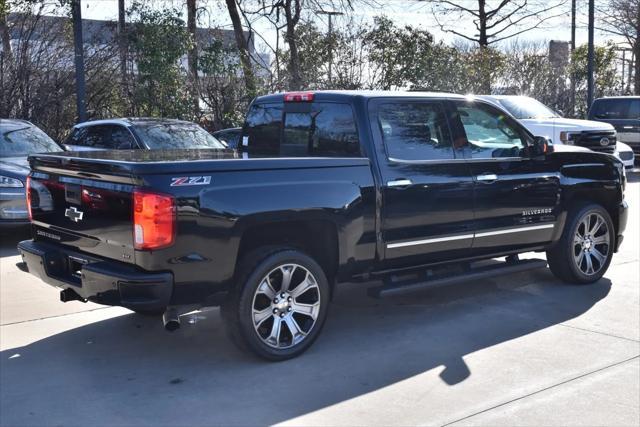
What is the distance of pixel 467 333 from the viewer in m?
5.76

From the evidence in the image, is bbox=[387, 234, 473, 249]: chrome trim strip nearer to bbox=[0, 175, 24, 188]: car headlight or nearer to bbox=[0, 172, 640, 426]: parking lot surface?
bbox=[0, 172, 640, 426]: parking lot surface

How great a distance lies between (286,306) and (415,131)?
183cm

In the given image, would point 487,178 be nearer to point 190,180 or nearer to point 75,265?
point 190,180

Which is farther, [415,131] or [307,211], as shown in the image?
[415,131]

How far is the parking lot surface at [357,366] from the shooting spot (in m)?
4.28

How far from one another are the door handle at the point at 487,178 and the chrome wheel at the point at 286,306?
1.84 meters

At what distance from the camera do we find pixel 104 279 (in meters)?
4.56

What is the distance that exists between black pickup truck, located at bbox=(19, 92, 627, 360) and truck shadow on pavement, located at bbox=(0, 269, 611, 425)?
0.35 metres

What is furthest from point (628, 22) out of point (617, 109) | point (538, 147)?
point (538, 147)

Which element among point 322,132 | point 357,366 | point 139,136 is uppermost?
point 139,136

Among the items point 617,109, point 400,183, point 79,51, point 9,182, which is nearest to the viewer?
point 400,183

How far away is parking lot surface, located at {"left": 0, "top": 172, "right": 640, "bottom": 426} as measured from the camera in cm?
428

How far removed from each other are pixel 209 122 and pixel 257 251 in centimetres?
1357

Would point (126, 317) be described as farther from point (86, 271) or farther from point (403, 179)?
point (403, 179)
